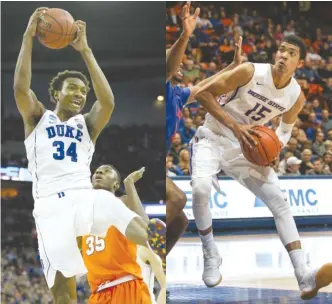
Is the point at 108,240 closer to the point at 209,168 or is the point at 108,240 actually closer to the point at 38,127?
the point at 38,127

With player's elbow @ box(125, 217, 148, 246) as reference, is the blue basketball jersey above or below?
above

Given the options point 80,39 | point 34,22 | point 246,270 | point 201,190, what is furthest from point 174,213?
point 246,270

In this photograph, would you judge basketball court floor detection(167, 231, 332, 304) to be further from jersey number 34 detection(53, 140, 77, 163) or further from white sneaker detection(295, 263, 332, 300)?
jersey number 34 detection(53, 140, 77, 163)

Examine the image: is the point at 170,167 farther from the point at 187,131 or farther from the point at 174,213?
the point at 174,213

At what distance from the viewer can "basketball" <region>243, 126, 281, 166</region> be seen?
4.29 metres

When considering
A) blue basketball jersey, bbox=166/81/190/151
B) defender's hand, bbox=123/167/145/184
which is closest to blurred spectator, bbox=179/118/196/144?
blue basketball jersey, bbox=166/81/190/151

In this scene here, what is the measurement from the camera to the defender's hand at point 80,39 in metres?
3.23

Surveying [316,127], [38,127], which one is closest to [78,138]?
[38,127]

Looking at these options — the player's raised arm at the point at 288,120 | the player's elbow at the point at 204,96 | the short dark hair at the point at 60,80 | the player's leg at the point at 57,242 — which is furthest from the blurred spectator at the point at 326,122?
the player's leg at the point at 57,242

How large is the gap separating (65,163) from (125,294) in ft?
2.57

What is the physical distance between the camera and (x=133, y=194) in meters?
3.31

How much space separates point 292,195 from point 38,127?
4.38 metres

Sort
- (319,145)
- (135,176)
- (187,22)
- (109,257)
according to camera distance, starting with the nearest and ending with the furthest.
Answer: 1. (135,176)
2. (109,257)
3. (187,22)
4. (319,145)

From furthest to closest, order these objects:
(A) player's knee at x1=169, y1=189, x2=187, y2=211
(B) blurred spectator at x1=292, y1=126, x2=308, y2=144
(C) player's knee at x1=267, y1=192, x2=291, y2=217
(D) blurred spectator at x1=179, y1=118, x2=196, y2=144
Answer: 1. (B) blurred spectator at x1=292, y1=126, x2=308, y2=144
2. (D) blurred spectator at x1=179, y1=118, x2=196, y2=144
3. (C) player's knee at x1=267, y1=192, x2=291, y2=217
4. (A) player's knee at x1=169, y1=189, x2=187, y2=211
